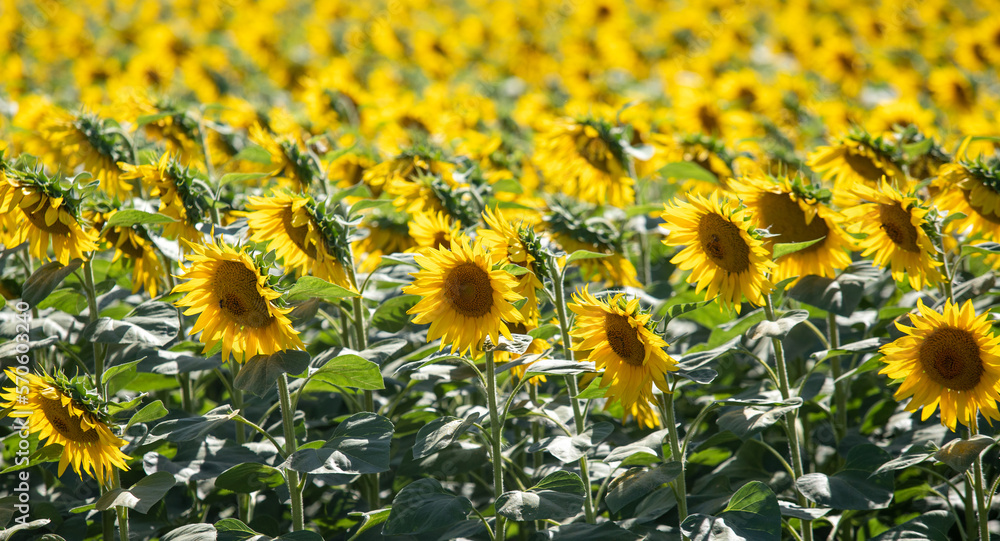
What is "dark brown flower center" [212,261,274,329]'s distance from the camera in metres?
1.83

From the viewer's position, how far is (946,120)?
16.5ft

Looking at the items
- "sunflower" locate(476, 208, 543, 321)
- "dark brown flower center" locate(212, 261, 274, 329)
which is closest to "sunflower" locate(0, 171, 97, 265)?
"dark brown flower center" locate(212, 261, 274, 329)

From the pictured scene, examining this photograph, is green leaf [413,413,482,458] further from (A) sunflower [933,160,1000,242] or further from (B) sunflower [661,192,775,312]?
(A) sunflower [933,160,1000,242]

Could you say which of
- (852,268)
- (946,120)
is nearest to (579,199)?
(852,268)

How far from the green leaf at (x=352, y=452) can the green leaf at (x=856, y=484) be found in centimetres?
105

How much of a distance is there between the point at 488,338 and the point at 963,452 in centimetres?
112

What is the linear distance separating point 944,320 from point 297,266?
1.61 meters

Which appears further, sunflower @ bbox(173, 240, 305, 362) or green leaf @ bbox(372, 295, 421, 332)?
green leaf @ bbox(372, 295, 421, 332)

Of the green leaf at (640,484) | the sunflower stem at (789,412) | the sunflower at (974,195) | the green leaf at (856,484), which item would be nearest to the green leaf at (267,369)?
the green leaf at (640,484)

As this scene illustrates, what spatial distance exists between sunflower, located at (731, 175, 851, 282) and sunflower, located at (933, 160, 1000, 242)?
326 mm

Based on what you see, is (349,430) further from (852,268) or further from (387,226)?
(852,268)

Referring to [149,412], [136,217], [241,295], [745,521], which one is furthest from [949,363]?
[136,217]

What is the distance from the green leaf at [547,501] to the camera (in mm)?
1783

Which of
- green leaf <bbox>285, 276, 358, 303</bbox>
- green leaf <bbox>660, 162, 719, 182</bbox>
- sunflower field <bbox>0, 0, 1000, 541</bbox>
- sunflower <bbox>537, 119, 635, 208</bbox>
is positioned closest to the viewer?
green leaf <bbox>285, 276, 358, 303</bbox>
